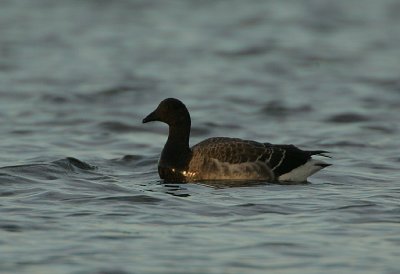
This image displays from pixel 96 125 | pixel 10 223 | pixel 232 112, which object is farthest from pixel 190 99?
pixel 10 223

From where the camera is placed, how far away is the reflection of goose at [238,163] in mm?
15812

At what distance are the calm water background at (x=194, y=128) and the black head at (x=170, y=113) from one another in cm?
84

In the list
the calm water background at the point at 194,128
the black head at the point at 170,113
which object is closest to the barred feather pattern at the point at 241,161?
the calm water background at the point at 194,128

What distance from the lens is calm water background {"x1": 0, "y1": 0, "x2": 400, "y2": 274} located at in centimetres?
1151

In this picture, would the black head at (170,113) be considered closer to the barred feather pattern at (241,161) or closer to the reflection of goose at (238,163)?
the reflection of goose at (238,163)

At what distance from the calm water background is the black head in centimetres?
84

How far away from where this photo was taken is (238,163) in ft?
51.8

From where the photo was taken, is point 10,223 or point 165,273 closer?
point 165,273

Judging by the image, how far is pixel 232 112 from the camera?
22.7 metres

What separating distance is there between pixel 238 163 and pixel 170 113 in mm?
1375

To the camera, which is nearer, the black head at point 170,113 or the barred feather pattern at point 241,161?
the barred feather pattern at point 241,161

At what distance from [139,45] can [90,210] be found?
1757 centimetres

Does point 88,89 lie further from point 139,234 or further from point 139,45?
point 139,234

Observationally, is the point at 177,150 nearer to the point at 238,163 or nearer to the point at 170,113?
the point at 170,113
